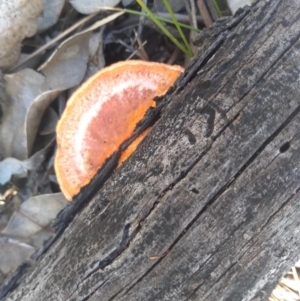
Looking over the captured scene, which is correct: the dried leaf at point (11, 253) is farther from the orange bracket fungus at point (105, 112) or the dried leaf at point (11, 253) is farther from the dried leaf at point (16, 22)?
the dried leaf at point (16, 22)

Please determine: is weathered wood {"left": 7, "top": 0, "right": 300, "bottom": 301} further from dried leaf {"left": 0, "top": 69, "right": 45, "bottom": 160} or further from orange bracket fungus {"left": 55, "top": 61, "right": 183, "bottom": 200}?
dried leaf {"left": 0, "top": 69, "right": 45, "bottom": 160}

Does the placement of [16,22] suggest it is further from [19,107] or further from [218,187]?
[218,187]

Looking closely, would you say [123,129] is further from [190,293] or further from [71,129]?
[190,293]

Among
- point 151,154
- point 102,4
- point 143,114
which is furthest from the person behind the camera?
point 102,4

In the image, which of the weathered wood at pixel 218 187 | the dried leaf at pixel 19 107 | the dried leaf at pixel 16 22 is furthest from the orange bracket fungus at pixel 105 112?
the dried leaf at pixel 16 22

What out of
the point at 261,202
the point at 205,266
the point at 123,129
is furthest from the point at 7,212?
the point at 261,202

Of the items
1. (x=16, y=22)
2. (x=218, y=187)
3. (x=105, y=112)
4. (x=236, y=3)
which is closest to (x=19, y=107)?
(x=16, y=22)
